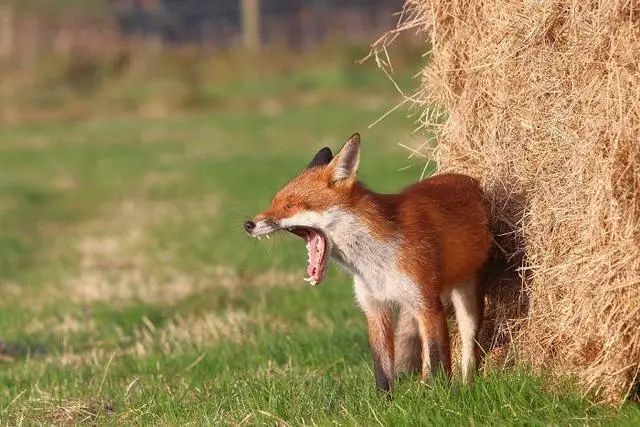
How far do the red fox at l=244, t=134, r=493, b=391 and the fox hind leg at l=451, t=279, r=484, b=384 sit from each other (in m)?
0.20

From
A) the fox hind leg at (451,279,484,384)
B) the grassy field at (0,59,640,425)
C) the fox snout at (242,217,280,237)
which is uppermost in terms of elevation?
the fox snout at (242,217,280,237)

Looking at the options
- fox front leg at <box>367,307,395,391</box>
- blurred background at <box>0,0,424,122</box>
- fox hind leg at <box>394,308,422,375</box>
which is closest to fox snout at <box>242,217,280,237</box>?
fox front leg at <box>367,307,395,391</box>

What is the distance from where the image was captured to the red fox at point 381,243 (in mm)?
6734

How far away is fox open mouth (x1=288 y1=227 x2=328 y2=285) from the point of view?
6.65 meters

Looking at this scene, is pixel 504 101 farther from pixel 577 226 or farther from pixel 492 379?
pixel 492 379

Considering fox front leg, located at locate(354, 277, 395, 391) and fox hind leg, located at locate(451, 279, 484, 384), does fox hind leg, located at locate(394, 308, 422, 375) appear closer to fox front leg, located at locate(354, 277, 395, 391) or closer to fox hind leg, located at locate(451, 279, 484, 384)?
fox hind leg, located at locate(451, 279, 484, 384)

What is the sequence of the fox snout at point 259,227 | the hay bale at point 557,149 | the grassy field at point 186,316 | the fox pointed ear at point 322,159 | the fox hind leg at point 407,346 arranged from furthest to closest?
the fox hind leg at point 407,346
the fox pointed ear at point 322,159
the fox snout at point 259,227
the grassy field at point 186,316
the hay bale at point 557,149

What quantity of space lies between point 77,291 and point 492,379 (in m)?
7.50

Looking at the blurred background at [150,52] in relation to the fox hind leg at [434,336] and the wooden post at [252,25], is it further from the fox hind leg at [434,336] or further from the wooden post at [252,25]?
the fox hind leg at [434,336]

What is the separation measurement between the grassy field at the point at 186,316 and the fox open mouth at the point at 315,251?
2.40ft

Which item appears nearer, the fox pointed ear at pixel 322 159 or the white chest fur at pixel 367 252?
the white chest fur at pixel 367 252

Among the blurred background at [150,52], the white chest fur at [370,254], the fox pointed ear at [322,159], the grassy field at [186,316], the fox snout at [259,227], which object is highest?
the fox pointed ear at [322,159]

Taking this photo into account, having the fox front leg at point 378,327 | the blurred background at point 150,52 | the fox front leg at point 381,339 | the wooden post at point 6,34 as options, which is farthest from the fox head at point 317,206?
the wooden post at point 6,34

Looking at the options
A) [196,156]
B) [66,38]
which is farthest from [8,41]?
[196,156]
